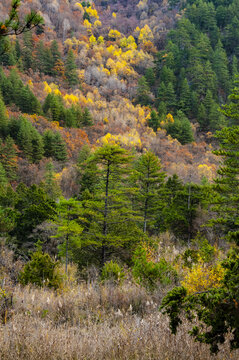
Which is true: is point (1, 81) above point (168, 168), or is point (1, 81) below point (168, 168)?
above

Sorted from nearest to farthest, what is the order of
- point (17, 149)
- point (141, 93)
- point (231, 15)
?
1. point (17, 149)
2. point (141, 93)
3. point (231, 15)

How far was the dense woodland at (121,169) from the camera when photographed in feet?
11.5

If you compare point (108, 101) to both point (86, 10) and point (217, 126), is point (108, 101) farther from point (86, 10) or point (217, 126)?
point (86, 10)

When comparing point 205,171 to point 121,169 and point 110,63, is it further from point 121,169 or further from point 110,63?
point 110,63

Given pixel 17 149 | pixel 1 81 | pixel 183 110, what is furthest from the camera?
pixel 183 110

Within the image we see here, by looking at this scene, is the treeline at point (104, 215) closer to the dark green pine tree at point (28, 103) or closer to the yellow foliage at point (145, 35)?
the dark green pine tree at point (28, 103)

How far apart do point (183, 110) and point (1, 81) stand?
40559 millimetres

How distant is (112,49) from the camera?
81.7m

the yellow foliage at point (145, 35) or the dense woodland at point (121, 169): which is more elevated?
the yellow foliage at point (145, 35)

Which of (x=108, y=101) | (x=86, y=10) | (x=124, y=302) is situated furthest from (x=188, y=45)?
(x=124, y=302)

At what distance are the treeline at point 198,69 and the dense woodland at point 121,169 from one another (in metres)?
0.42

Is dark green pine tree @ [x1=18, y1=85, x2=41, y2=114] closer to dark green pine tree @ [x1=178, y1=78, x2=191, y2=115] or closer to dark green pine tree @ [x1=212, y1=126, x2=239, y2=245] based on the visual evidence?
dark green pine tree @ [x1=178, y1=78, x2=191, y2=115]

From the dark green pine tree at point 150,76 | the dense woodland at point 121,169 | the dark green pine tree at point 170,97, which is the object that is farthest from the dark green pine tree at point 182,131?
the dark green pine tree at point 150,76

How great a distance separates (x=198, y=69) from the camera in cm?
6794
